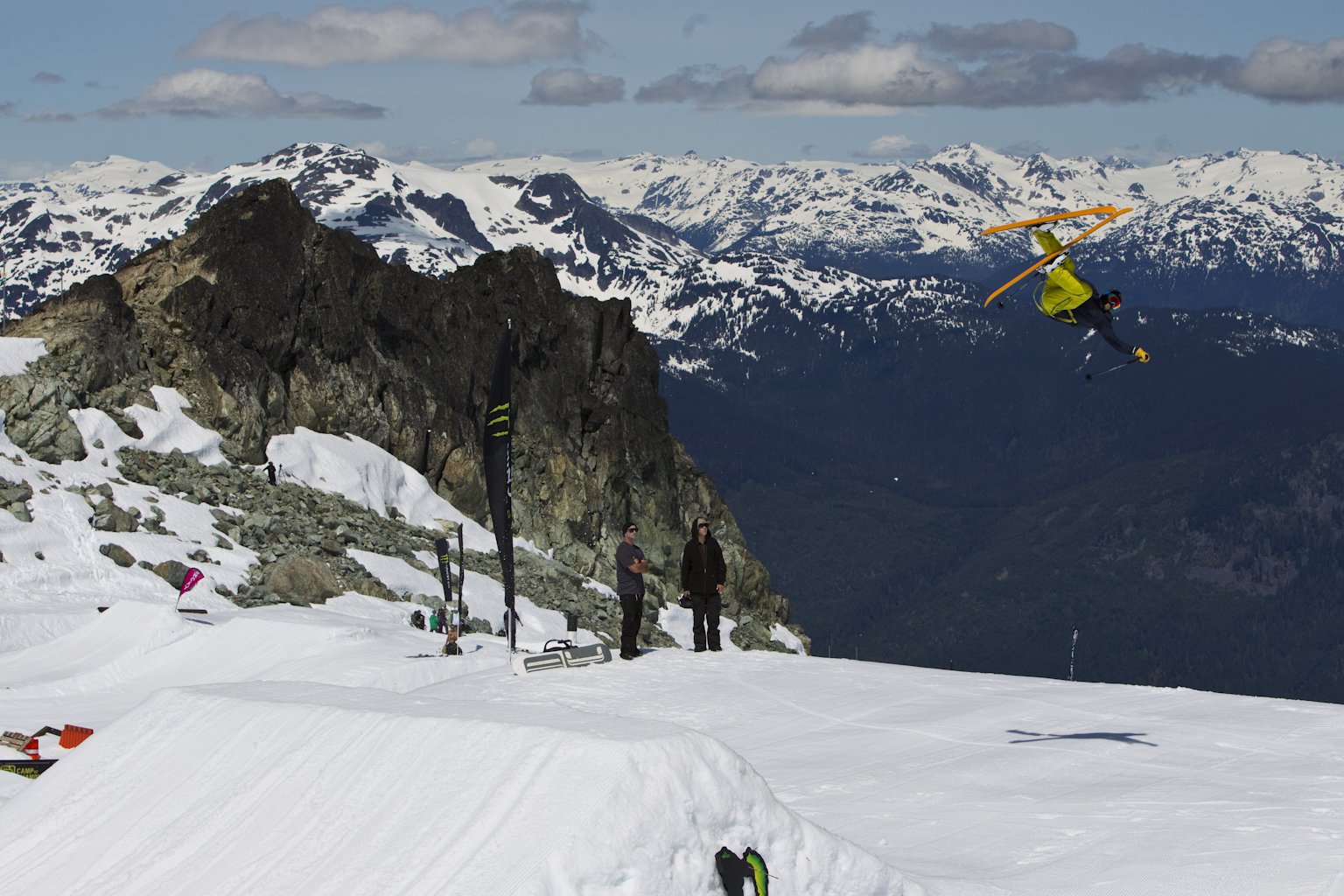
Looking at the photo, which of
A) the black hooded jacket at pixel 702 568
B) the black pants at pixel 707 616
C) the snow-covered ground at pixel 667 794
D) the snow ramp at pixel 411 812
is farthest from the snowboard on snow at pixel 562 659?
the snow ramp at pixel 411 812

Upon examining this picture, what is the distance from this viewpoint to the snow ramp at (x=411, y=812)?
32.7 feet

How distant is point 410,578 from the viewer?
4872 cm

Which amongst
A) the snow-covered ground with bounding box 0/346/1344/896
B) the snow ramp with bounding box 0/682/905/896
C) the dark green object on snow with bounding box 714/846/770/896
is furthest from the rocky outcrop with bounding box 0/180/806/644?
the dark green object on snow with bounding box 714/846/770/896

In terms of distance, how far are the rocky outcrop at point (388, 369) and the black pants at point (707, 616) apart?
29.4 m

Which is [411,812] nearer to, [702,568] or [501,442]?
[702,568]

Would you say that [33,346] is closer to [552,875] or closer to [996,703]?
[996,703]

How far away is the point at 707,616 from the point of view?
83.5ft

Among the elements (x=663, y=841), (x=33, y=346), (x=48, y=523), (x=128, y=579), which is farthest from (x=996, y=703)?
(x=33, y=346)

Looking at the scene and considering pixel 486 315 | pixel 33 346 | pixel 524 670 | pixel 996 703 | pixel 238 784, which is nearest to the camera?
pixel 238 784

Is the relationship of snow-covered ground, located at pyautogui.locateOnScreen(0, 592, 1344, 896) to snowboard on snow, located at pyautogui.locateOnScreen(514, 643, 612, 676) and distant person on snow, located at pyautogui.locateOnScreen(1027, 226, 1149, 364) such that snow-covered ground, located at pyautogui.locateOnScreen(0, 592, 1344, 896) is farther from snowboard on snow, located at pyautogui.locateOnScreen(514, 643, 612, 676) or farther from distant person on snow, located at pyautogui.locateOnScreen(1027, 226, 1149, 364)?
distant person on snow, located at pyautogui.locateOnScreen(1027, 226, 1149, 364)

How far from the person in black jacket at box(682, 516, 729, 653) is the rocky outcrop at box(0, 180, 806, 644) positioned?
2970 centimetres

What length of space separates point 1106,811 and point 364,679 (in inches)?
506

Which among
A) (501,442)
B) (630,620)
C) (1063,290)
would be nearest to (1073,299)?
(1063,290)

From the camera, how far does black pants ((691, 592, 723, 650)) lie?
2467cm
